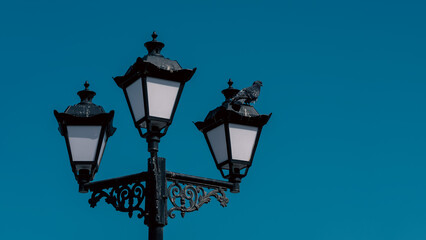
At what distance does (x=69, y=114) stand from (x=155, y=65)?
39.6 inches

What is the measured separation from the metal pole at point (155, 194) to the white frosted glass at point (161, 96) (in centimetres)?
23

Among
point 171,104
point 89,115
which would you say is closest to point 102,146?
point 89,115

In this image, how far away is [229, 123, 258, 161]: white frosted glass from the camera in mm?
8258

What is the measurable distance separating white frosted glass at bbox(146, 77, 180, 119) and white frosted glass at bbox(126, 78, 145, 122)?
9 cm

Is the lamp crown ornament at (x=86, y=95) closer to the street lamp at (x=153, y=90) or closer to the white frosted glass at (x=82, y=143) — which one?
the white frosted glass at (x=82, y=143)

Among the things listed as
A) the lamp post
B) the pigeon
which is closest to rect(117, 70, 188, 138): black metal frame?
the lamp post

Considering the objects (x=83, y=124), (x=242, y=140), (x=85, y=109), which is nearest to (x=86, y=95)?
(x=85, y=109)

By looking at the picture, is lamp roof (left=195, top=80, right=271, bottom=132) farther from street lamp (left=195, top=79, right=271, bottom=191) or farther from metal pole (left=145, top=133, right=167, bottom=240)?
metal pole (left=145, top=133, right=167, bottom=240)

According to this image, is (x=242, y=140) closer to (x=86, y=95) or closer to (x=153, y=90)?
(x=153, y=90)

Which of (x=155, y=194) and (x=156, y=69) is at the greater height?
(x=156, y=69)

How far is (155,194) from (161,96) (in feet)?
3.11

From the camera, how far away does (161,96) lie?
7633 millimetres

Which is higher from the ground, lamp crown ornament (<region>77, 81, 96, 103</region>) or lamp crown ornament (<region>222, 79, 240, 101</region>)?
lamp crown ornament (<region>222, 79, 240, 101</region>)

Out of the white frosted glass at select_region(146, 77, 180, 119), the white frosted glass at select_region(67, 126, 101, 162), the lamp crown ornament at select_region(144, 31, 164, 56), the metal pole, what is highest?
the lamp crown ornament at select_region(144, 31, 164, 56)
